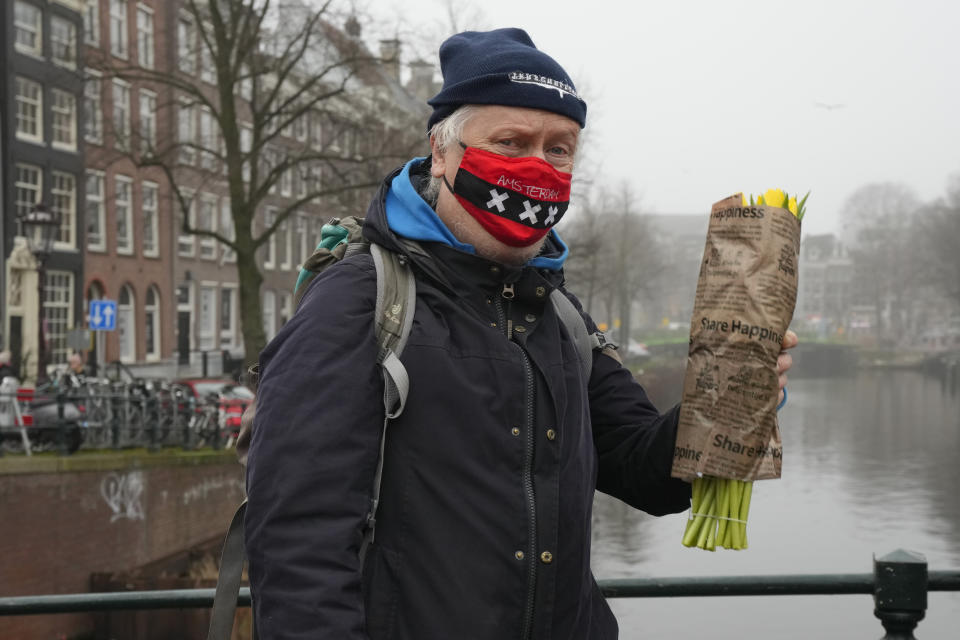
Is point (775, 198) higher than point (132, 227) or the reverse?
the reverse

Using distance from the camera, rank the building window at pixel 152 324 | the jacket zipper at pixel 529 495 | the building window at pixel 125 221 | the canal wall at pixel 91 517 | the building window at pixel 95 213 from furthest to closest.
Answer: the building window at pixel 152 324 → the building window at pixel 125 221 → the building window at pixel 95 213 → the canal wall at pixel 91 517 → the jacket zipper at pixel 529 495

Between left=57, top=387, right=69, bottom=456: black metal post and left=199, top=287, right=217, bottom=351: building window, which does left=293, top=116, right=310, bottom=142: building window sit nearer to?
left=57, top=387, right=69, bottom=456: black metal post

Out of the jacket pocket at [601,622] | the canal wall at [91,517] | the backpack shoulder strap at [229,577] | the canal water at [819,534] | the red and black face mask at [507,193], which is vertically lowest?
the canal water at [819,534]

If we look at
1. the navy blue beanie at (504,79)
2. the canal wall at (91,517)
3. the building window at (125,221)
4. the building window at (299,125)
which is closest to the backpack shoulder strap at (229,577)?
the navy blue beanie at (504,79)

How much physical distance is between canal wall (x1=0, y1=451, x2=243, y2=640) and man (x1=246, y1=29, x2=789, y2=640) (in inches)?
389

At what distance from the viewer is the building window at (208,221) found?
28953 mm

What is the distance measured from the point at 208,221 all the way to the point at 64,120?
6.65m

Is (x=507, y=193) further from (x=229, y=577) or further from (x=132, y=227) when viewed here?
(x=132, y=227)

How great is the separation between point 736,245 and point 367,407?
28.0 inches

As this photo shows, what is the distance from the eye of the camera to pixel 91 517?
11734mm

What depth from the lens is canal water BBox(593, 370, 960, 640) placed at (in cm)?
1442

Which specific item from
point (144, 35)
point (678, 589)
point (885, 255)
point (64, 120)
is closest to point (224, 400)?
point (64, 120)

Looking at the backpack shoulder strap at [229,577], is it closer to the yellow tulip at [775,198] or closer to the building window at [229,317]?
the yellow tulip at [775,198]

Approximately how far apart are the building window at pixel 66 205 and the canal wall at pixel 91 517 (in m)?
11.7
